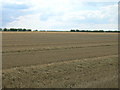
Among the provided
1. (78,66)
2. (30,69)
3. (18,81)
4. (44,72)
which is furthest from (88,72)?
(18,81)

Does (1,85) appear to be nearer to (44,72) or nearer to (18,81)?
(18,81)

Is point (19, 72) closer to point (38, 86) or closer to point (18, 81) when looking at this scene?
point (18, 81)

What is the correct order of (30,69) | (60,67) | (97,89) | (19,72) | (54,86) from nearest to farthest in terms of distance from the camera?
(97,89), (54,86), (19,72), (30,69), (60,67)

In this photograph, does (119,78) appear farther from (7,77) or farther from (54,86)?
(7,77)

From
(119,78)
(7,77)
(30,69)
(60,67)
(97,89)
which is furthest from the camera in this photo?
(60,67)

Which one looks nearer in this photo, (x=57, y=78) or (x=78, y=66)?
(x=57, y=78)

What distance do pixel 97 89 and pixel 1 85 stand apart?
4053 millimetres

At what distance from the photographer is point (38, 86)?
29.5 feet

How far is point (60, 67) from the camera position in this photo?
13.1 metres

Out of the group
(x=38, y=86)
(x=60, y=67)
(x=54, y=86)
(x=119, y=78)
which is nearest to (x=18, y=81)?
(x=38, y=86)

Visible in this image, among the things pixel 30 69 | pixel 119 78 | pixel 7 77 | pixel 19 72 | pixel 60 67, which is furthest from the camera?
pixel 60 67

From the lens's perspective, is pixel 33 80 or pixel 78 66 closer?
pixel 33 80

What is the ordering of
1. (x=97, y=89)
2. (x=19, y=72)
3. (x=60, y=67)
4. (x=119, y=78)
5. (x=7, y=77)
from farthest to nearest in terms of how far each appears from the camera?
1. (x=60, y=67)
2. (x=19, y=72)
3. (x=7, y=77)
4. (x=119, y=78)
5. (x=97, y=89)

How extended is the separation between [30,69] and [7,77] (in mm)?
2031
